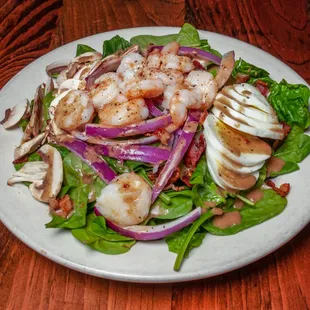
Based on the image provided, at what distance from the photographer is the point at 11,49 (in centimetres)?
390

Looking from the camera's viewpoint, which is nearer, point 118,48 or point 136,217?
point 136,217

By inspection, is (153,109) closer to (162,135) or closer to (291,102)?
(162,135)

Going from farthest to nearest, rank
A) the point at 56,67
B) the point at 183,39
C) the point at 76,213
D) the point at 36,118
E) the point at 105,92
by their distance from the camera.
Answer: the point at 183,39 → the point at 56,67 → the point at 36,118 → the point at 105,92 → the point at 76,213

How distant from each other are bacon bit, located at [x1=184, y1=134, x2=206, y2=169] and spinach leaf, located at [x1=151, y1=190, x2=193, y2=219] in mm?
147

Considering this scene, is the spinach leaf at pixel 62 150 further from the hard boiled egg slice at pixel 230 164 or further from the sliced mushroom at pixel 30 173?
the hard boiled egg slice at pixel 230 164

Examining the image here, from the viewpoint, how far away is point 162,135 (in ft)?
8.43

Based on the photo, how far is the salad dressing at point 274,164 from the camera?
2.65 meters

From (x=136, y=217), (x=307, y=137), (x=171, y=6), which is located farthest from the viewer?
Result: (x=171, y=6)

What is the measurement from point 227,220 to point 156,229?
0.32 metres

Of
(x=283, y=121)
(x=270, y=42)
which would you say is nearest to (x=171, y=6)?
(x=270, y=42)

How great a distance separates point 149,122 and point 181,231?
19.8 inches

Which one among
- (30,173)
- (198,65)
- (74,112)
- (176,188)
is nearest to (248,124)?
(176,188)

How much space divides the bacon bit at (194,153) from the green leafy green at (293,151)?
352 millimetres

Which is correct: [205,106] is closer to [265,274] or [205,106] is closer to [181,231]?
[181,231]
